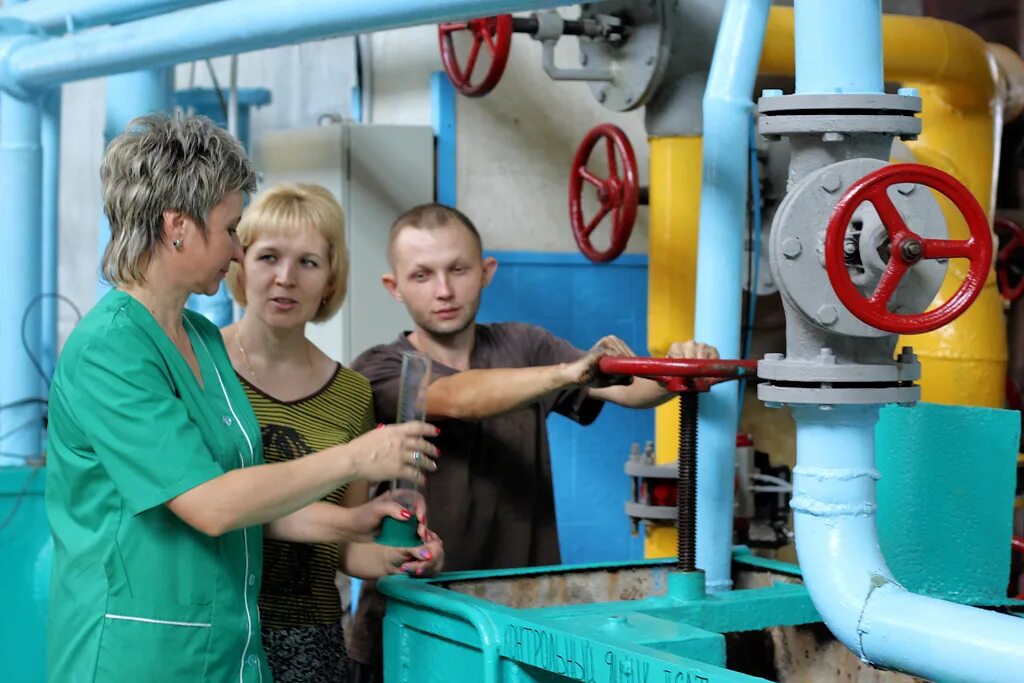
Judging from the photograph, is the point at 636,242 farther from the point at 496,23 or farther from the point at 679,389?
the point at 679,389

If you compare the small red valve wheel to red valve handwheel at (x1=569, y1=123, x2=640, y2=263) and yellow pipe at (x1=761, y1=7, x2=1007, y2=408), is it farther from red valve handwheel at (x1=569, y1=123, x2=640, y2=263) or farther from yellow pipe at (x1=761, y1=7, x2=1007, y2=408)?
yellow pipe at (x1=761, y1=7, x2=1007, y2=408)

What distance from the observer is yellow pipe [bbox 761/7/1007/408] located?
9.93 feet

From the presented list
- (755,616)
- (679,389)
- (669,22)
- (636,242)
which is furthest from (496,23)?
(755,616)

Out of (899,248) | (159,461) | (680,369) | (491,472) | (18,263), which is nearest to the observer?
(899,248)

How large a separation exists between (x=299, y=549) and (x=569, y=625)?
1.80 ft

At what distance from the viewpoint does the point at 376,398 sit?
210cm

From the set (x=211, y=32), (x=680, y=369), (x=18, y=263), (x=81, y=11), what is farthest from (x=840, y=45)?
(x=18, y=263)

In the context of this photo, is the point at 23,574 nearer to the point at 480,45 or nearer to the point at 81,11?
the point at 81,11

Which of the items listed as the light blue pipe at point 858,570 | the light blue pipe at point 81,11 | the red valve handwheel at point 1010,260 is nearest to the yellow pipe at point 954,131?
the red valve handwheel at point 1010,260

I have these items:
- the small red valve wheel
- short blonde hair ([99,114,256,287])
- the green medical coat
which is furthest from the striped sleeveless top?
the small red valve wheel

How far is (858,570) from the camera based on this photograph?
→ 136cm

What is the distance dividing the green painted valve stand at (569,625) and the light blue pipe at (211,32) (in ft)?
2.52

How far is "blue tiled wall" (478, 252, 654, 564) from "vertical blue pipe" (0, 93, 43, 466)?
118 centimetres

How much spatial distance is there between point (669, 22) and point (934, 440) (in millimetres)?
1274
